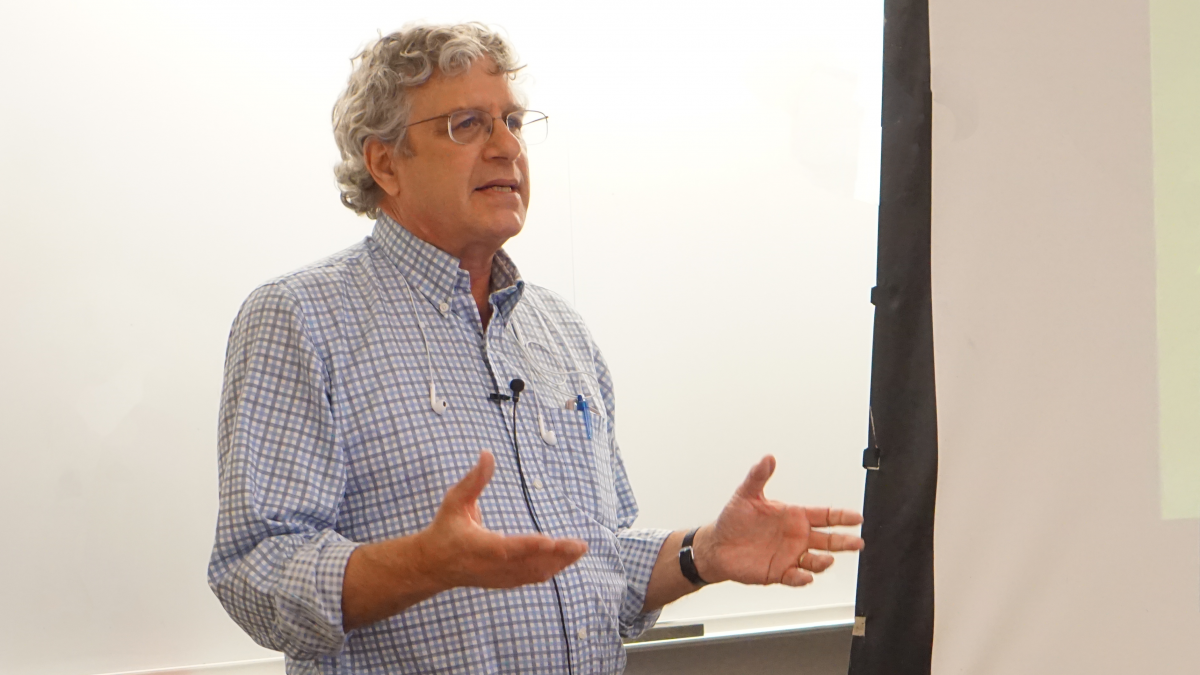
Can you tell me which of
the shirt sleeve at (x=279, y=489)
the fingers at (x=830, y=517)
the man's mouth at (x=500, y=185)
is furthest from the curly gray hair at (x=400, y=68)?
the fingers at (x=830, y=517)

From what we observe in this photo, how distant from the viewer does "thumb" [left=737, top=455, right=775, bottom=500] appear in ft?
4.30

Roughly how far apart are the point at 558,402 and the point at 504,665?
415 millimetres

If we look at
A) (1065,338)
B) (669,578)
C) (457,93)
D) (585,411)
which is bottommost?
(669,578)

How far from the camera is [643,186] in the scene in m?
2.21

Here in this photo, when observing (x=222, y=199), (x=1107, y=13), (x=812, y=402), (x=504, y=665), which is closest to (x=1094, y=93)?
(x=1107, y=13)

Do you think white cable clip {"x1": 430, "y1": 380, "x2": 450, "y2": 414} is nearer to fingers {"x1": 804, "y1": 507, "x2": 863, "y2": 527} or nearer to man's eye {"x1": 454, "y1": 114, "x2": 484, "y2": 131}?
man's eye {"x1": 454, "y1": 114, "x2": 484, "y2": 131}

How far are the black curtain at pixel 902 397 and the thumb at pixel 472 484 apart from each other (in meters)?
0.81

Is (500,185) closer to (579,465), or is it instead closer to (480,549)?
(579,465)

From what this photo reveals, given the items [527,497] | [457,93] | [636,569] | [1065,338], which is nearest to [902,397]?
[1065,338]

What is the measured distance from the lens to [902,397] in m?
1.61

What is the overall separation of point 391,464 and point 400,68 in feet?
2.09

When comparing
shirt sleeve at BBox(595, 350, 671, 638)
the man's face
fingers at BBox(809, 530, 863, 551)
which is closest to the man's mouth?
the man's face

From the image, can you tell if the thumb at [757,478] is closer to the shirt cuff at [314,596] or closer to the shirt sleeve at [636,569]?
the shirt sleeve at [636,569]

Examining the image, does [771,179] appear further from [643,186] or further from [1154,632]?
[1154,632]
